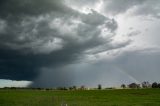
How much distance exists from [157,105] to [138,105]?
142 inches

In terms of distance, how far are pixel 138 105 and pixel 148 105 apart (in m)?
1.91

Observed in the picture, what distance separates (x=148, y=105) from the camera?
187 ft

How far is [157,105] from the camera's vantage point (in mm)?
56156

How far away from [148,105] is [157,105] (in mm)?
1750

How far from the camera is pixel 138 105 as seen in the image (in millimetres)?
57312
